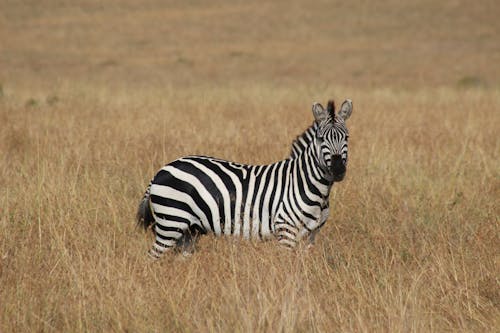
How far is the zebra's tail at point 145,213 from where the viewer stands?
4.49m

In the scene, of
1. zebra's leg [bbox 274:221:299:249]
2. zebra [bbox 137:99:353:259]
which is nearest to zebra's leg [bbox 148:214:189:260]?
zebra [bbox 137:99:353:259]

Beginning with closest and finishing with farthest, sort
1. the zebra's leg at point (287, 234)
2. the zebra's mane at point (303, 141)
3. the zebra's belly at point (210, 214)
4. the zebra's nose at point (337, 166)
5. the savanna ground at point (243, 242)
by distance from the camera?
the savanna ground at point (243, 242) → the zebra's nose at point (337, 166) → the zebra's leg at point (287, 234) → the zebra's belly at point (210, 214) → the zebra's mane at point (303, 141)

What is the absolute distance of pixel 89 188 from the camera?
5930mm

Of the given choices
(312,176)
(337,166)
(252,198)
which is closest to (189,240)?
(252,198)

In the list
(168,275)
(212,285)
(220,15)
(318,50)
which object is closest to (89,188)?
(168,275)

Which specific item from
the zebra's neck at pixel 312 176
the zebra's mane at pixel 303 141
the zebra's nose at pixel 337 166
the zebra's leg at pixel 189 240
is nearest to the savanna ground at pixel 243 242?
the zebra's leg at pixel 189 240

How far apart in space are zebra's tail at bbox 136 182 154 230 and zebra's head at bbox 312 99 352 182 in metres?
1.20

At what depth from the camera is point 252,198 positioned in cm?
432

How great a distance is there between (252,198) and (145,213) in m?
0.76

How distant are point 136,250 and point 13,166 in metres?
3.07

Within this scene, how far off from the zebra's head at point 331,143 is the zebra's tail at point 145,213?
47.2 inches

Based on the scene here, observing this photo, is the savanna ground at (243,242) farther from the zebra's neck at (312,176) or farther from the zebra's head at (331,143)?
the zebra's head at (331,143)

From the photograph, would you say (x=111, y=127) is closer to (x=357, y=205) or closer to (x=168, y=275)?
(x=357, y=205)

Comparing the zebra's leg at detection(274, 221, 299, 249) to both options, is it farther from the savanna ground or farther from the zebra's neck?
the zebra's neck
